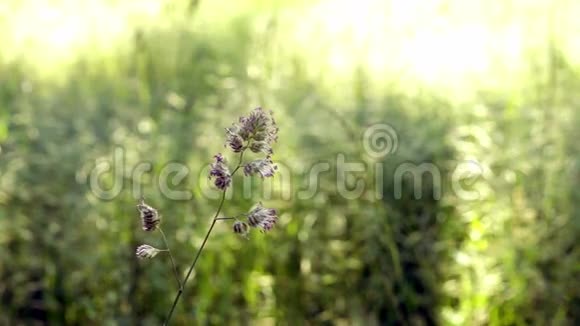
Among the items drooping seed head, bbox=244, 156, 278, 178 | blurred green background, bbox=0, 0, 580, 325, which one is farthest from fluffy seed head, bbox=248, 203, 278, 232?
blurred green background, bbox=0, 0, 580, 325

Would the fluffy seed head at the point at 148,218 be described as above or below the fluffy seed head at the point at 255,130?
below

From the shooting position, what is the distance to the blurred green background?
292cm

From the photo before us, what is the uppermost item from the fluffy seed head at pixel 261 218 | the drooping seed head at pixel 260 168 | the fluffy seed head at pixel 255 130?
the fluffy seed head at pixel 255 130

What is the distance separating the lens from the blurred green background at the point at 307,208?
9.58ft

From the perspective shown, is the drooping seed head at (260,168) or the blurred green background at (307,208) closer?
the drooping seed head at (260,168)

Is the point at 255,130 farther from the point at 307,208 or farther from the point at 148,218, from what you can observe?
the point at 307,208

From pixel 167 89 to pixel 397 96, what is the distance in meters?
0.88

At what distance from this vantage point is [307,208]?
3043 mm

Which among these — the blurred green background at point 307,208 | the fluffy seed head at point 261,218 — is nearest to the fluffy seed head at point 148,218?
the fluffy seed head at point 261,218

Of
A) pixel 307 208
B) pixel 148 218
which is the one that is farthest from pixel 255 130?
pixel 307 208

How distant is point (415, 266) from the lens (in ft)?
10.3

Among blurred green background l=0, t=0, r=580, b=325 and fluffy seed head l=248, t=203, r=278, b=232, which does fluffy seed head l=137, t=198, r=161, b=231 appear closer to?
fluffy seed head l=248, t=203, r=278, b=232

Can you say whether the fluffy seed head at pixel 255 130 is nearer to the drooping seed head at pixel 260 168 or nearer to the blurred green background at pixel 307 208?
the drooping seed head at pixel 260 168

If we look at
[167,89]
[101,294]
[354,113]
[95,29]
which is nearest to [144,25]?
[167,89]
